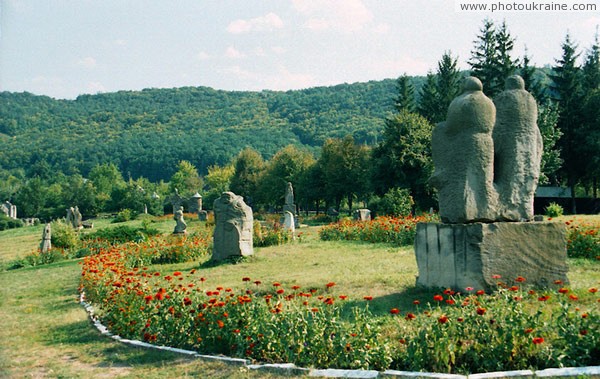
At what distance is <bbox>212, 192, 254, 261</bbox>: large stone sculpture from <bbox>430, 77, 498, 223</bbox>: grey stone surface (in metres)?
7.76

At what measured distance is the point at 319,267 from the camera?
12.9 meters

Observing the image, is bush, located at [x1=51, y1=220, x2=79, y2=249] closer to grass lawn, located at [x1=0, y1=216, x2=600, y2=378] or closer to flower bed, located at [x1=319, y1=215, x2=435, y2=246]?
grass lawn, located at [x1=0, y1=216, x2=600, y2=378]

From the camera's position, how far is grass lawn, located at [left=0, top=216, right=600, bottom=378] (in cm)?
605

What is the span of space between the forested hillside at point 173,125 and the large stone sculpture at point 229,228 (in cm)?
7954

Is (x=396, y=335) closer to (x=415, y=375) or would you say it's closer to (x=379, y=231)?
(x=415, y=375)

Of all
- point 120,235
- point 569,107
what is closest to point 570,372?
point 120,235

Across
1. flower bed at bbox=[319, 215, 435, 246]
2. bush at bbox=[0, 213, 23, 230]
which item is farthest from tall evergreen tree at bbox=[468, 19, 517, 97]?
bush at bbox=[0, 213, 23, 230]

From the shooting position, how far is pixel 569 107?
121 feet

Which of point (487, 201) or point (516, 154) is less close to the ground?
point (516, 154)

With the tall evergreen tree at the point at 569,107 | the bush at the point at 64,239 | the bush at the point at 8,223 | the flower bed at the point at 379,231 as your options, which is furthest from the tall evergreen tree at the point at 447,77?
the bush at the point at 8,223

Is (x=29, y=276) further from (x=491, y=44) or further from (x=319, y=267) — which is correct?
(x=491, y=44)

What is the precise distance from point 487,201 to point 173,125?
506 ft

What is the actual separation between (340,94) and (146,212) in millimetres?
99960

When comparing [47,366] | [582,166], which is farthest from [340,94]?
[47,366]
